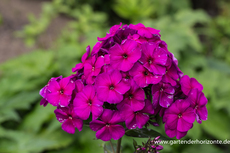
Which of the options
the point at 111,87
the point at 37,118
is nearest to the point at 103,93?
the point at 111,87

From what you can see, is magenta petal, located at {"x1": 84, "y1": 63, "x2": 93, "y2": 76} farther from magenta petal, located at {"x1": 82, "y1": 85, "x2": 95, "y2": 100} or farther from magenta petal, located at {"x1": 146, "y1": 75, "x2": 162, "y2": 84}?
magenta petal, located at {"x1": 146, "y1": 75, "x2": 162, "y2": 84}

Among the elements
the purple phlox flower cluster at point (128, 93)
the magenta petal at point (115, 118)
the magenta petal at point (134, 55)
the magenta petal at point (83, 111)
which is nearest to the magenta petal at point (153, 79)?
the purple phlox flower cluster at point (128, 93)

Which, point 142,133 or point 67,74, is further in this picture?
point 67,74

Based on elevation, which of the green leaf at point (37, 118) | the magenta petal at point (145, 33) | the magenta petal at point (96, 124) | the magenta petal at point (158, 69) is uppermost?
the green leaf at point (37, 118)

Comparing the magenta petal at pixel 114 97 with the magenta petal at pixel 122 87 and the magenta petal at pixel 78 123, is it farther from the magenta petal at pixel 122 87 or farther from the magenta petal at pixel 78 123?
the magenta petal at pixel 78 123

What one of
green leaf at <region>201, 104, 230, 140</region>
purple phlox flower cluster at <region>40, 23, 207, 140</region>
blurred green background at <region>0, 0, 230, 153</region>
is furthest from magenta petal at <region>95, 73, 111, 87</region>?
green leaf at <region>201, 104, 230, 140</region>

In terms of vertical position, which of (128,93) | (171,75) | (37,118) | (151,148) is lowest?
(151,148)

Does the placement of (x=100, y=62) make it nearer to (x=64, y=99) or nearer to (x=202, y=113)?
(x=64, y=99)

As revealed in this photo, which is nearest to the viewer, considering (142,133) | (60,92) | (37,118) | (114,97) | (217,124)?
(114,97)
